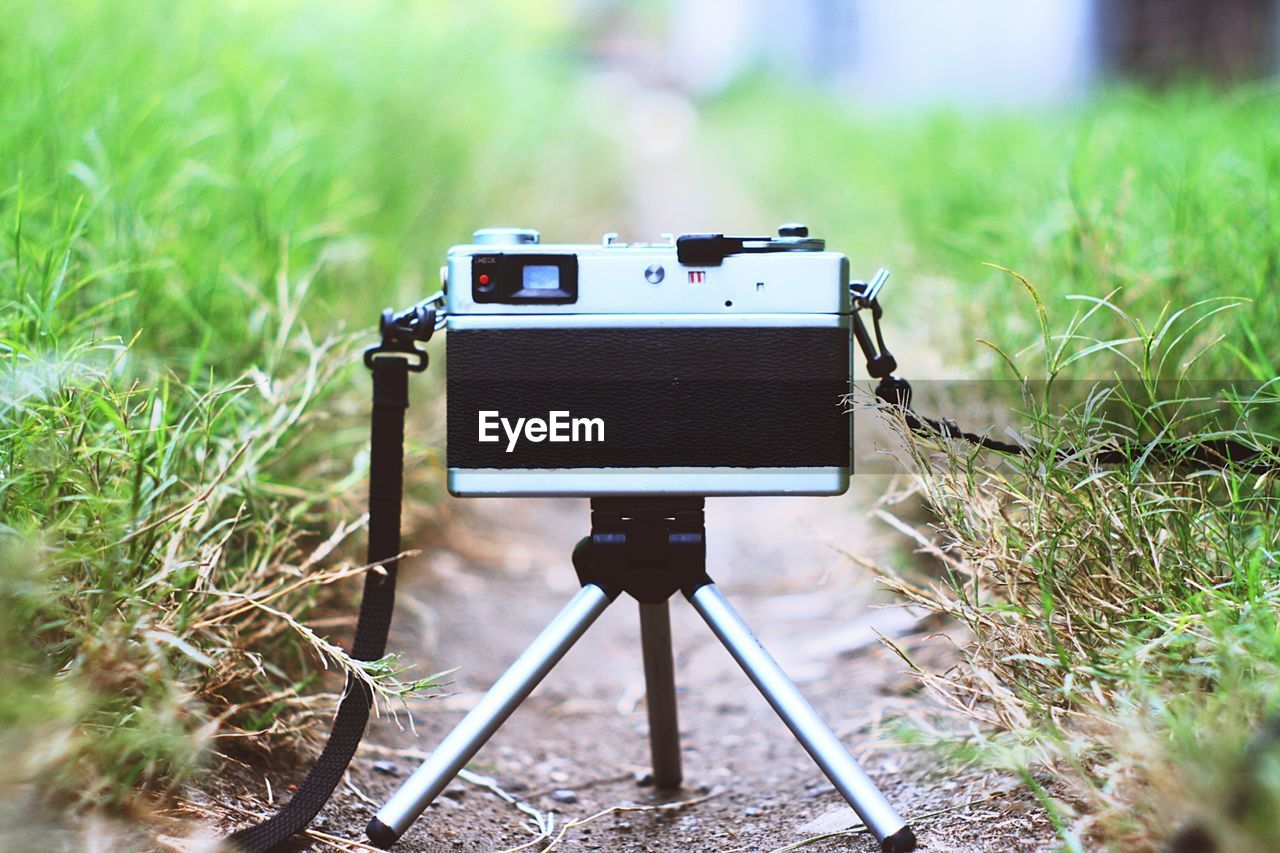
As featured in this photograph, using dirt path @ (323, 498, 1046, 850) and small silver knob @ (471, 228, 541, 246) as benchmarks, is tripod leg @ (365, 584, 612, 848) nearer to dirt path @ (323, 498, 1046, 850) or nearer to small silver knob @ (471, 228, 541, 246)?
dirt path @ (323, 498, 1046, 850)

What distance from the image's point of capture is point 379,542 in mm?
1358

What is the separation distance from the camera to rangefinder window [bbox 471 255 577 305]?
1201 millimetres

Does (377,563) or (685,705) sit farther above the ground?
(377,563)

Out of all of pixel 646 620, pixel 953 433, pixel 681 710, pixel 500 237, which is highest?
pixel 500 237

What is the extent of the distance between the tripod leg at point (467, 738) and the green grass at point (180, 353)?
0.23m

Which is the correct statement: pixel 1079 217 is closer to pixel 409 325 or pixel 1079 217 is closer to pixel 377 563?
pixel 409 325

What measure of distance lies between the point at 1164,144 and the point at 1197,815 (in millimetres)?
2544

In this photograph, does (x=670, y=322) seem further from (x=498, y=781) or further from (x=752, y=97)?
(x=752, y=97)

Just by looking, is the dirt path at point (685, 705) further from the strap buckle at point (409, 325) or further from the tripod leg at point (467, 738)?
the strap buckle at point (409, 325)

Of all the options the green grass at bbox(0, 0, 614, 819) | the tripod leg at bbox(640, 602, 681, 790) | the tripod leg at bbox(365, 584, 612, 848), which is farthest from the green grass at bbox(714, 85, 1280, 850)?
the green grass at bbox(0, 0, 614, 819)

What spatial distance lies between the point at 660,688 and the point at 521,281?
1.92ft

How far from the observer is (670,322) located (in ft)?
3.97

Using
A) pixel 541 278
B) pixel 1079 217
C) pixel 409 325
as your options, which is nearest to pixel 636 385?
pixel 541 278

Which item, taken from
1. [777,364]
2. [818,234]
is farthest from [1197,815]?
[818,234]
